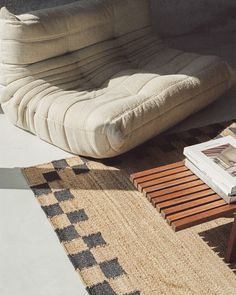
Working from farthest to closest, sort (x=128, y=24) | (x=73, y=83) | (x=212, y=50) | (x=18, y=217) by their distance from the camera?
1. (x=212, y=50)
2. (x=128, y=24)
3. (x=73, y=83)
4. (x=18, y=217)

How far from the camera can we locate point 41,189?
2818 millimetres

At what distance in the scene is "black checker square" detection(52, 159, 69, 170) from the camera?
302 centimetres

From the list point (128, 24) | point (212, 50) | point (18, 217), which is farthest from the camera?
point (212, 50)

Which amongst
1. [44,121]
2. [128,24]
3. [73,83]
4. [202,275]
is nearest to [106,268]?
[202,275]

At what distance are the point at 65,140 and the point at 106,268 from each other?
39.2 inches

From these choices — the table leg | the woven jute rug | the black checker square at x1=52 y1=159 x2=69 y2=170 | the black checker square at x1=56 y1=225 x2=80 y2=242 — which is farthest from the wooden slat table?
the black checker square at x1=52 y1=159 x2=69 y2=170

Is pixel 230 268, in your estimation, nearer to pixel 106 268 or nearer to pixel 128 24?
pixel 106 268

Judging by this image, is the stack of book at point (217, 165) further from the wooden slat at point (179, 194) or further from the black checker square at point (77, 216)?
the black checker square at point (77, 216)

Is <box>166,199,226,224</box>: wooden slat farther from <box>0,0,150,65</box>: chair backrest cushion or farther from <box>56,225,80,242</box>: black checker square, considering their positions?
<box>0,0,150,65</box>: chair backrest cushion

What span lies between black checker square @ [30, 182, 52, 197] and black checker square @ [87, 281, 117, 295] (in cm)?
→ 75

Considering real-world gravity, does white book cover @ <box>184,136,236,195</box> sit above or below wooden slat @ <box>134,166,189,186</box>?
above

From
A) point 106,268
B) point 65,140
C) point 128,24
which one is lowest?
point 106,268

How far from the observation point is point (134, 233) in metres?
2.51

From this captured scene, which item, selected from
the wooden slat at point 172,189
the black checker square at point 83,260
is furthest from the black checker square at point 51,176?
the wooden slat at point 172,189
